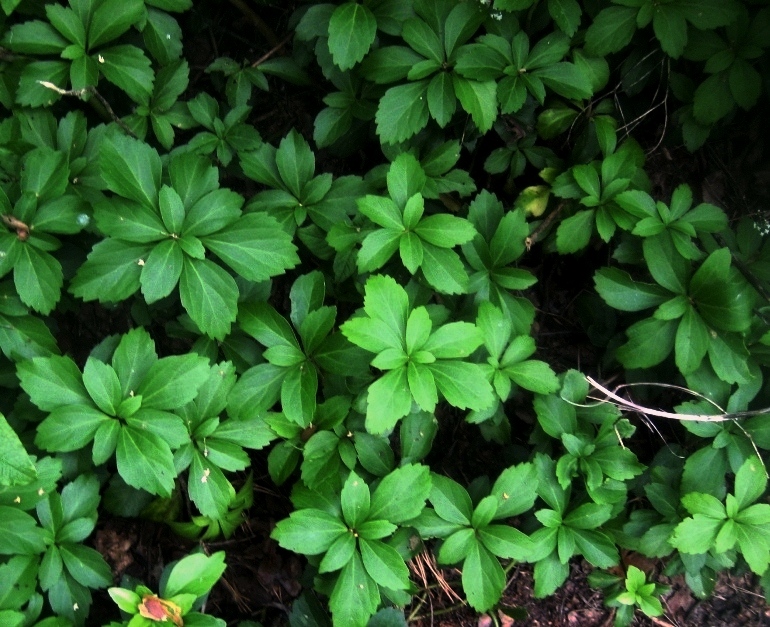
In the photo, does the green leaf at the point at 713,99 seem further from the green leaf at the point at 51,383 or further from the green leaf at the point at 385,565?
the green leaf at the point at 51,383

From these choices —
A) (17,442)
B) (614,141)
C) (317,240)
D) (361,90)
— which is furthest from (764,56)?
(17,442)

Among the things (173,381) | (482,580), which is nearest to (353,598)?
(482,580)

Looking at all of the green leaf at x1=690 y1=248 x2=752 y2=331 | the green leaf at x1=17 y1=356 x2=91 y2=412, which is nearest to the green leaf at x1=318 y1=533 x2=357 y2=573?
the green leaf at x1=17 y1=356 x2=91 y2=412

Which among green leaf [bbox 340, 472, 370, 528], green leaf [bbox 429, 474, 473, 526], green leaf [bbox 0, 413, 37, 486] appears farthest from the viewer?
green leaf [bbox 429, 474, 473, 526]

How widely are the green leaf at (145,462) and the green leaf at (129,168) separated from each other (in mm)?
637

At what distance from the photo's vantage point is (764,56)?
78.7 inches

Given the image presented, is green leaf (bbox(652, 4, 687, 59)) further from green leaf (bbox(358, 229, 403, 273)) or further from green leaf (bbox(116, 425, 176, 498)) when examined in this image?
green leaf (bbox(116, 425, 176, 498))

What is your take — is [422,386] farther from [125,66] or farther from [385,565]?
[125,66]

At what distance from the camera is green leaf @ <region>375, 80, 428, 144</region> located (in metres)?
1.86

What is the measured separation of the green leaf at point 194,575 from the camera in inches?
60.4

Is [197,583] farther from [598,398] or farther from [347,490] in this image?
[598,398]

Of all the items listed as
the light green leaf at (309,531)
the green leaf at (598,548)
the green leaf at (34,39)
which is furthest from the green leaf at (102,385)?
the green leaf at (598,548)

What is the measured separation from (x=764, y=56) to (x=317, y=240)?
162cm

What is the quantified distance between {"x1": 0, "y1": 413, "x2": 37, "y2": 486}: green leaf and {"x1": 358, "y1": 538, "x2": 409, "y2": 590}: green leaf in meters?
0.84
